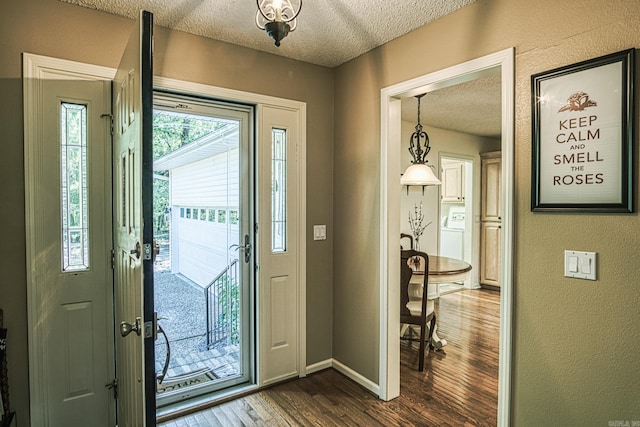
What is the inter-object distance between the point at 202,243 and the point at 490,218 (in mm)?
4677

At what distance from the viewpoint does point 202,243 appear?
3.30 meters

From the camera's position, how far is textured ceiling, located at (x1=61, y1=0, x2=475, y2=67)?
2.10m

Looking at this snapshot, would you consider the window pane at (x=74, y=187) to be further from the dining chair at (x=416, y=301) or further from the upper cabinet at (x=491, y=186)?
the upper cabinet at (x=491, y=186)

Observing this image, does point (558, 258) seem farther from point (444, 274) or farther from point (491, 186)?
point (491, 186)

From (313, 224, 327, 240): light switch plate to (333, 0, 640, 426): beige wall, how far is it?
4.44 feet

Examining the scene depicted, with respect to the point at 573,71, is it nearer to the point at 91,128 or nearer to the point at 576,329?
the point at 576,329

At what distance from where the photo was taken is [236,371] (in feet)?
9.57

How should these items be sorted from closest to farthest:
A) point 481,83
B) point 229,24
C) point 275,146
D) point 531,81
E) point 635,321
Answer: point 635,321, point 531,81, point 229,24, point 275,146, point 481,83

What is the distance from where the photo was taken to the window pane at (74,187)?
6.95 feet

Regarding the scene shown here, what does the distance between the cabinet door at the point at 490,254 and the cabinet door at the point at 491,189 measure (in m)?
0.16

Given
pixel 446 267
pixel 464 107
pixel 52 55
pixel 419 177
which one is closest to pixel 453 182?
pixel 464 107

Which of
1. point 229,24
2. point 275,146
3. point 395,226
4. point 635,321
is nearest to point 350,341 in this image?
point 395,226

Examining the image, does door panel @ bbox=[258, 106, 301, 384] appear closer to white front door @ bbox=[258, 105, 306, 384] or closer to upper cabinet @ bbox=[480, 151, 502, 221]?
white front door @ bbox=[258, 105, 306, 384]

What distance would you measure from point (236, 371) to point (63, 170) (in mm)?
1897
